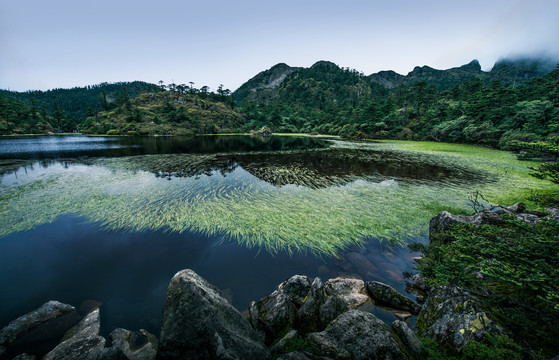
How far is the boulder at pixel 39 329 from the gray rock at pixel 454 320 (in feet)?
32.2

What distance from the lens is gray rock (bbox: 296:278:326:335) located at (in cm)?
566

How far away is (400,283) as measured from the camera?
7.95 metres

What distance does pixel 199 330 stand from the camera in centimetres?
417

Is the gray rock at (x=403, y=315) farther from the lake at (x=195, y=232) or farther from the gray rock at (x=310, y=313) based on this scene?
the gray rock at (x=310, y=313)

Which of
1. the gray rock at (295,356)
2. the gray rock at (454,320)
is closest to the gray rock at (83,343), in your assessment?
the gray rock at (295,356)

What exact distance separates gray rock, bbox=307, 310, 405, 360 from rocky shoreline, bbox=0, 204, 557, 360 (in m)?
0.02

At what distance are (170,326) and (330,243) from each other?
770 cm

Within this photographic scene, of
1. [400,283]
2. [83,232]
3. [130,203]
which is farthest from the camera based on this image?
[130,203]

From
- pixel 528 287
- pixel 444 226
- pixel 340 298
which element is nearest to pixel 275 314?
pixel 340 298

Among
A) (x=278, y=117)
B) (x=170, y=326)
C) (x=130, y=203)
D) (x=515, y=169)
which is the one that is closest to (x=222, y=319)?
(x=170, y=326)

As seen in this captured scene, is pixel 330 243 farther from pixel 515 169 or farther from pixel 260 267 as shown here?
pixel 515 169

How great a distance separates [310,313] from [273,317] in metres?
1.09

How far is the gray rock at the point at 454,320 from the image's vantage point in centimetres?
419

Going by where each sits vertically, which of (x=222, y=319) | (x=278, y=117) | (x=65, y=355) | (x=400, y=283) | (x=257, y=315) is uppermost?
(x=278, y=117)
